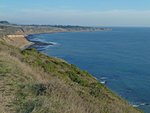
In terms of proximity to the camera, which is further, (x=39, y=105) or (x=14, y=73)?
(x=14, y=73)

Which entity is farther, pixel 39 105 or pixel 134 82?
pixel 134 82

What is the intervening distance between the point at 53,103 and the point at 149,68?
111ft

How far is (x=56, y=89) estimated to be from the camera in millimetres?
6238

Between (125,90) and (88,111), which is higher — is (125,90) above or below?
below


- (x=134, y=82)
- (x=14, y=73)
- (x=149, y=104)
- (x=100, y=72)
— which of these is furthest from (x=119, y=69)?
(x=14, y=73)

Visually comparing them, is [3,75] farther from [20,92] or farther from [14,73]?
[20,92]

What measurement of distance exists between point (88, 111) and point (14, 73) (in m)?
4.52

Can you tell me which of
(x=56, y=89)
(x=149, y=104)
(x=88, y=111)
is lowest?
(x=149, y=104)

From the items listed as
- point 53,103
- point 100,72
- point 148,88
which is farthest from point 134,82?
point 53,103

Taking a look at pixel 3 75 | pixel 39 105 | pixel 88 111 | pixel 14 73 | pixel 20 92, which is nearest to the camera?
pixel 39 105

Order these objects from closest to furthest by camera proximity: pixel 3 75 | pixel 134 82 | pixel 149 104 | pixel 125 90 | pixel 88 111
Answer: pixel 88 111
pixel 3 75
pixel 149 104
pixel 125 90
pixel 134 82

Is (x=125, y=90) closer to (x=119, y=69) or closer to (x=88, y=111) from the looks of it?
(x=119, y=69)

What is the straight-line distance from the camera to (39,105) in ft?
15.6

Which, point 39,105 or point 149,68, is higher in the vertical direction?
point 39,105
